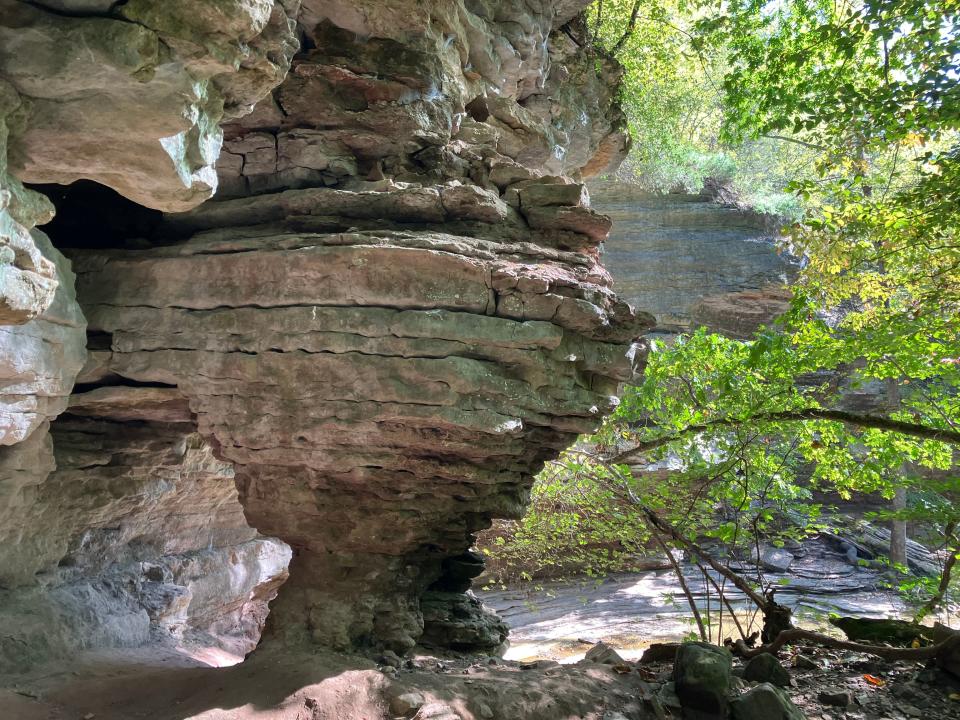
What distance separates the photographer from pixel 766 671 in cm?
631

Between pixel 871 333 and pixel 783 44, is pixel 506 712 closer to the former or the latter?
pixel 871 333

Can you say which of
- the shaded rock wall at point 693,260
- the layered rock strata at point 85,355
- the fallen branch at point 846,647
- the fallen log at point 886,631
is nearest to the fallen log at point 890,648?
the fallen branch at point 846,647

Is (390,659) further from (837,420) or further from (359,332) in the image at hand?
(837,420)

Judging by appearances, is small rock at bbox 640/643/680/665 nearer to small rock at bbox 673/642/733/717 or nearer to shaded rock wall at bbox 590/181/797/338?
small rock at bbox 673/642/733/717

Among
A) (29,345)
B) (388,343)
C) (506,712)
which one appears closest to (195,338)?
(29,345)

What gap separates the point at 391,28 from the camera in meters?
6.76

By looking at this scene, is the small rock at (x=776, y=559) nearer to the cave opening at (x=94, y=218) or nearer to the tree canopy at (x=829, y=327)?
the tree canopy at (x=829, y=327)

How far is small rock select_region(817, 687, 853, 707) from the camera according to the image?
5.90 metres

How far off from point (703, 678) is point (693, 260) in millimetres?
19003

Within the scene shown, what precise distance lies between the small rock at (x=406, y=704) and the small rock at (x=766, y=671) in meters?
3.12

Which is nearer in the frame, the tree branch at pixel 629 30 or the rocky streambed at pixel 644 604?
the tree branch at pixel 629 30

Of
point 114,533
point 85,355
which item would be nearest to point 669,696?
point 85,355

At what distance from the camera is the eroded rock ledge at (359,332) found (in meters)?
5.75

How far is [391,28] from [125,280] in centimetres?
359
